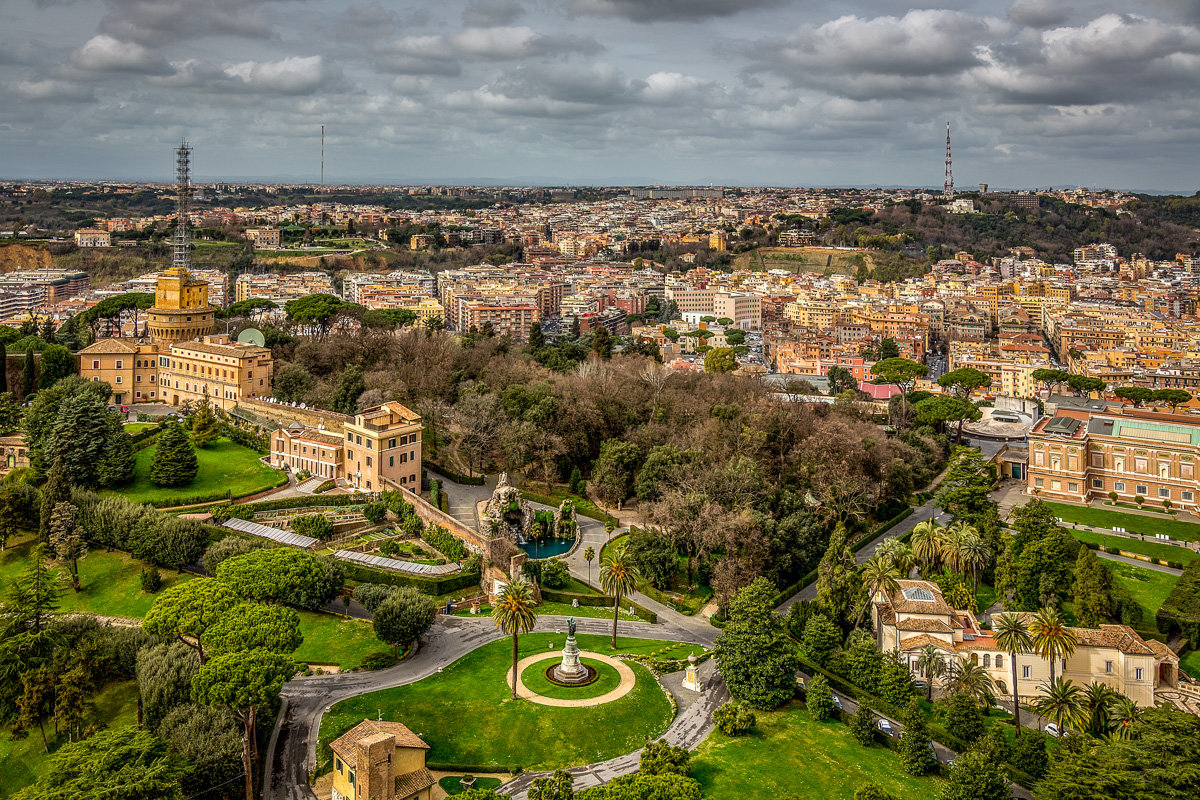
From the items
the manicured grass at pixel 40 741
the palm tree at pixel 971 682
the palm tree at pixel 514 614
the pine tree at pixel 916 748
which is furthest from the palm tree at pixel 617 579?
the manicured grass at pixel 40 741

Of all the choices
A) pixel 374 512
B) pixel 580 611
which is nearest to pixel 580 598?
pixel 580 611

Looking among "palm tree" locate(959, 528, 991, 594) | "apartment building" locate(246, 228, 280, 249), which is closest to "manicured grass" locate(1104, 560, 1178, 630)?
"palm tree" locate(959, 528, 991, 594)

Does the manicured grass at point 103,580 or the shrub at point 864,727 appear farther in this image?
the manicured grass at point 103,580

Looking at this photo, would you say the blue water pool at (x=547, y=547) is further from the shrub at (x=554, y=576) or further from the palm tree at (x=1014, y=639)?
the palm tree at (x=1014, y=639)

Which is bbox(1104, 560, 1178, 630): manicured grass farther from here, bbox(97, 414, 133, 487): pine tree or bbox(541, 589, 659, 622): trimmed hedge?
bbox(97, 414, 133, 487): pine tree

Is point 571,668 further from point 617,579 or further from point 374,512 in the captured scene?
point 374,512

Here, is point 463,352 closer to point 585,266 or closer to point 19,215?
point 585,266
